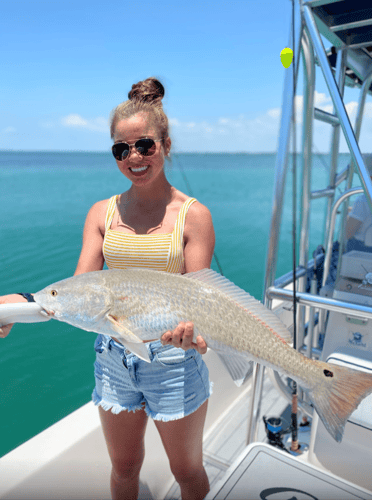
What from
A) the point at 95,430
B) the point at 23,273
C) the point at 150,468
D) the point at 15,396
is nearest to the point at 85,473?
the point at 95,430

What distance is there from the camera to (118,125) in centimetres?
151

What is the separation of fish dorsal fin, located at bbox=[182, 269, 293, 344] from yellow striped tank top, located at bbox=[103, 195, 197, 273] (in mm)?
161

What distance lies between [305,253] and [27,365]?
5006mm

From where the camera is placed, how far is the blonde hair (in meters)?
1.51

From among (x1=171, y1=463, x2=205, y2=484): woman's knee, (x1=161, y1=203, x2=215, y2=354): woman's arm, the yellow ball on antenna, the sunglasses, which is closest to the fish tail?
(x1=161, y1=203, x2=215, y2=354): woman's arm

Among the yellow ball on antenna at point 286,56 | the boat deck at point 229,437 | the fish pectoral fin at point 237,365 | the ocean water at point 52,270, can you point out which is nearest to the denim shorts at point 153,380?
the fish pectoral fin at point 237,365

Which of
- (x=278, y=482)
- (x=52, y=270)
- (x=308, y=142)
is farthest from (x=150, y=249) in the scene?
(x=52, y=270)

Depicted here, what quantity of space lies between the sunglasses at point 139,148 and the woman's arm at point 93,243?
274mm

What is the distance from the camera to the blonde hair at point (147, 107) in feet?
4.97

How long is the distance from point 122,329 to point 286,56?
4.54ft

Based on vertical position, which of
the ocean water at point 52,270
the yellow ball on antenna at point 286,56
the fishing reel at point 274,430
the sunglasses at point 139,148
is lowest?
the ocean water at point 52,270

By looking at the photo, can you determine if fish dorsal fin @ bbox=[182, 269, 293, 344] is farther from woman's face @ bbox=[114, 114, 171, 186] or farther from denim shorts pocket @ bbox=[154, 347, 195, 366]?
woman's face @ bbox=[114, 114, 171, 186]

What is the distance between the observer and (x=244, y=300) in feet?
4.27

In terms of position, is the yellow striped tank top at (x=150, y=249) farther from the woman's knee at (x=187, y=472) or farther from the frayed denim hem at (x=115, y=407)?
the woman's knee at (x=187, y=472)
